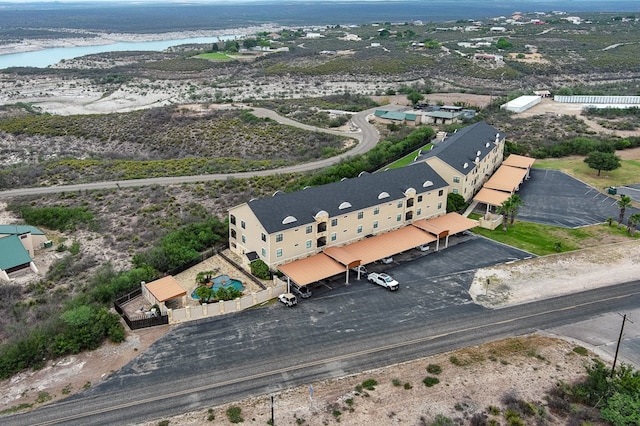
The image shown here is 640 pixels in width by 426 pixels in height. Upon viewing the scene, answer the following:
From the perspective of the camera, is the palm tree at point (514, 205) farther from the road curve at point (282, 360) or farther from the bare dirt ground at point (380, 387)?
the bare dirt ground at point (380, 387)

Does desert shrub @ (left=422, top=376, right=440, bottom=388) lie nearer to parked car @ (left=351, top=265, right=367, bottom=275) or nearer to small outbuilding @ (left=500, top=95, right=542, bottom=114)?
parked car @ (left=351, top=265, right=367, bottom=275)

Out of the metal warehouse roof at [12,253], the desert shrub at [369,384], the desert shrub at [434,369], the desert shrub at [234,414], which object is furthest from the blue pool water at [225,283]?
the metal warehouse roof at [12,253]

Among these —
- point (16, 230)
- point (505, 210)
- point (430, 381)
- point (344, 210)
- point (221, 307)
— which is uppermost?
point (344, 210)

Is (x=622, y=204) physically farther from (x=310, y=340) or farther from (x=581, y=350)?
(x=310, y=340)

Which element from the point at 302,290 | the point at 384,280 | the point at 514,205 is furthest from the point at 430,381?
the point at 514,205

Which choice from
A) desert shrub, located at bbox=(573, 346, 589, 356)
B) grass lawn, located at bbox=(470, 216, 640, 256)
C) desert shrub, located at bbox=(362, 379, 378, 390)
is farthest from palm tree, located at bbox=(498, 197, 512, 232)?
desert shrub, located at bbox=(362, 379, 378, 390)

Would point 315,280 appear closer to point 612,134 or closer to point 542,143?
point 542,143

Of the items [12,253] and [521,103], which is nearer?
[12,253]
